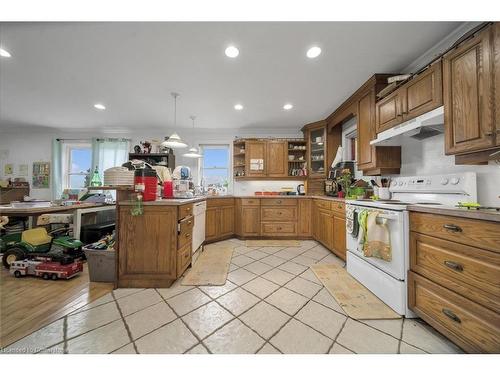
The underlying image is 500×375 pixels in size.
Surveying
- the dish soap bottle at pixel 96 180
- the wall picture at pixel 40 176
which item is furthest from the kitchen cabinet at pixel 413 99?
the wall picture at pixel 40 176

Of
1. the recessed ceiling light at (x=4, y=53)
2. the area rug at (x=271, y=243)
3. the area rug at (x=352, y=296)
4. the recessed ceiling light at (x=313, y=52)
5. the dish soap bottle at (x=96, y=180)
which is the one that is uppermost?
the recessed ceiling light at (x=4, y=53)

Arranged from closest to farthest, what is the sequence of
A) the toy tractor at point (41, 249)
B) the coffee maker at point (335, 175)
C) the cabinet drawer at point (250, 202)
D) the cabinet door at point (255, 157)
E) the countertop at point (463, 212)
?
1. the countertop at point (463, 212)
2. the toy tractor at point (41, 249)
3. the coffee maker at point (335, 175)
4. the cabinet drawer at point (250, 202)
5. the cabinet door at point (255, 157)

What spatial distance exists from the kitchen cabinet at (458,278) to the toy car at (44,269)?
3.29 metres

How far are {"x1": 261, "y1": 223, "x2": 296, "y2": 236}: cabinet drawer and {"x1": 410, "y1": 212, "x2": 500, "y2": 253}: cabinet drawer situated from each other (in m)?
2.24

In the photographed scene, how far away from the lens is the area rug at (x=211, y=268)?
6.23 feet

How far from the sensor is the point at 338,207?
2555mm

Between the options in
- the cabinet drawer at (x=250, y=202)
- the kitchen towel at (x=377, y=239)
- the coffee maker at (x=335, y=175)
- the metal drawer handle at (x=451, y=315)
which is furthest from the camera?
the cabinet drawer at (x=250, y=202)

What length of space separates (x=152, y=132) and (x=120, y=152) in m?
0.89

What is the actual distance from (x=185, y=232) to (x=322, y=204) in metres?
2.28

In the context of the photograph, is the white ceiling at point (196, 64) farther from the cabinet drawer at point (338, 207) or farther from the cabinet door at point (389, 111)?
the cabinet drawer at point (338, 207)

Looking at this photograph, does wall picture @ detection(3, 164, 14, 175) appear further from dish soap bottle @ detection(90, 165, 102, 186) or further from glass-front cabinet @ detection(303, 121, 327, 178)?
glass-front cabinet @ detection(303, 121, 327, 178)

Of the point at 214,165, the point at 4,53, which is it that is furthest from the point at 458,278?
the point at 4,53
